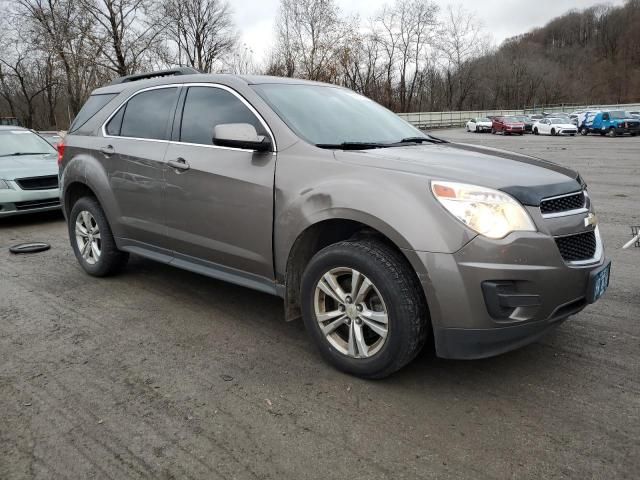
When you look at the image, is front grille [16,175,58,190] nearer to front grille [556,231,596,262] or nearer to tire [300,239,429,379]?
tire [300,239,429,379]

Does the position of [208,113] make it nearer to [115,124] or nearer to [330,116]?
[330,116]

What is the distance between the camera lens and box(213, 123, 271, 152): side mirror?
3.27m

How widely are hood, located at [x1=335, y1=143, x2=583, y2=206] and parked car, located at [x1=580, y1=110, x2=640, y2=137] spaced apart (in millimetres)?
34122

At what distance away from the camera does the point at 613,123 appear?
3272 centimetres

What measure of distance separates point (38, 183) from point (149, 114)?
15.4ft

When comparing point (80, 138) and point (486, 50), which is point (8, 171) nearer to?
point (80, 138)

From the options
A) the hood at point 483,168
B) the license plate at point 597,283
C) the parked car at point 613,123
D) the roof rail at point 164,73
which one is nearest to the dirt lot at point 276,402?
the license plate at point 597,283

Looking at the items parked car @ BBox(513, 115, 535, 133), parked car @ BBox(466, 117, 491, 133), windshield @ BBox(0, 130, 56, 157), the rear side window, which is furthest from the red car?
the rear side window

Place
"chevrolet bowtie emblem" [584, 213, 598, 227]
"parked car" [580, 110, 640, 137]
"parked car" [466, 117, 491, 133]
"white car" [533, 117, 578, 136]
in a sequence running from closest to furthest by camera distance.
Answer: "chevrolet bowtie emblem" [584, 213, 598, 227], "parked car" [580, 110, 640, 137], "white car" [533, 117, 578, 136], "parked car" [466, 117, 491, 133]

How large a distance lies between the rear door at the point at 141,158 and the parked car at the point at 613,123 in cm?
3464

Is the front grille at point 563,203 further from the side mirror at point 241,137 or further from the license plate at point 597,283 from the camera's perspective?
the side mirror at point 241,137

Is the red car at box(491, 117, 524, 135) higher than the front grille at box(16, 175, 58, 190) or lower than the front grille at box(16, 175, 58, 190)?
higher

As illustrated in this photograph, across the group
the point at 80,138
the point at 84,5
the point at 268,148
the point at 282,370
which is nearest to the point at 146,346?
the point at 282,370

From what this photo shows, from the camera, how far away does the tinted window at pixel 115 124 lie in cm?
462
